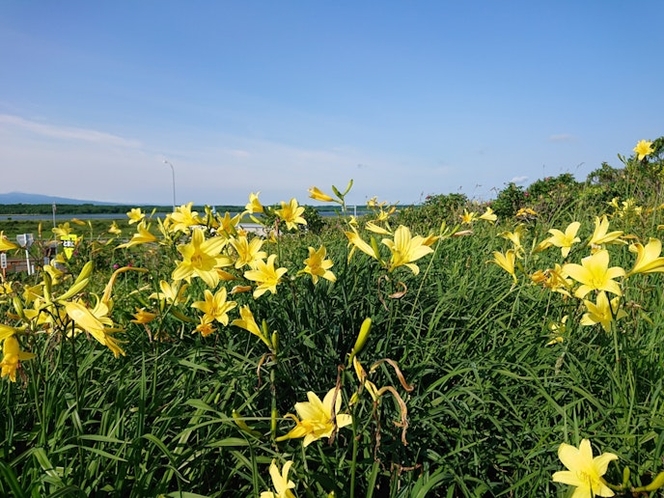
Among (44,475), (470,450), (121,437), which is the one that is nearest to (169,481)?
(121,437)

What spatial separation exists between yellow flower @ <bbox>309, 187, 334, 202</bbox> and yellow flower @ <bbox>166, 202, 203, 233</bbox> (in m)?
0.52

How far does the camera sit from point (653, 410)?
4.80 ft

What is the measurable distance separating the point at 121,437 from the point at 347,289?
1138 mm

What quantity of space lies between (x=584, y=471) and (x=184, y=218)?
5.30ft

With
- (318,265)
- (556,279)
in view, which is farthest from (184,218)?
(556,279)

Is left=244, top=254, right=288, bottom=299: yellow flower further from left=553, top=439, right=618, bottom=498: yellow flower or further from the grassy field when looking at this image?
left=553, top=439, right=618, bottom=498: yellow flower

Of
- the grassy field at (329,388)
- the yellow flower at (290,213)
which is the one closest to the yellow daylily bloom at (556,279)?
the grassy field at (329,388)

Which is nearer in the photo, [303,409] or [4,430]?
[303,409]

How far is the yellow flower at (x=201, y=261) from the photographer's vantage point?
4.80 ft

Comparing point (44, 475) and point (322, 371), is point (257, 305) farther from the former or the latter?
point (44, 475)

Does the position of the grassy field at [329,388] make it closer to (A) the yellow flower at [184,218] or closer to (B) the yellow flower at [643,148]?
(A) the yellow flower at [184,218]

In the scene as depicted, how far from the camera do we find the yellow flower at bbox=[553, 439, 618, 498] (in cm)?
103

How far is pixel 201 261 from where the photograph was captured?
4.90ft

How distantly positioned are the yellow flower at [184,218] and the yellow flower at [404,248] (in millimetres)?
852
